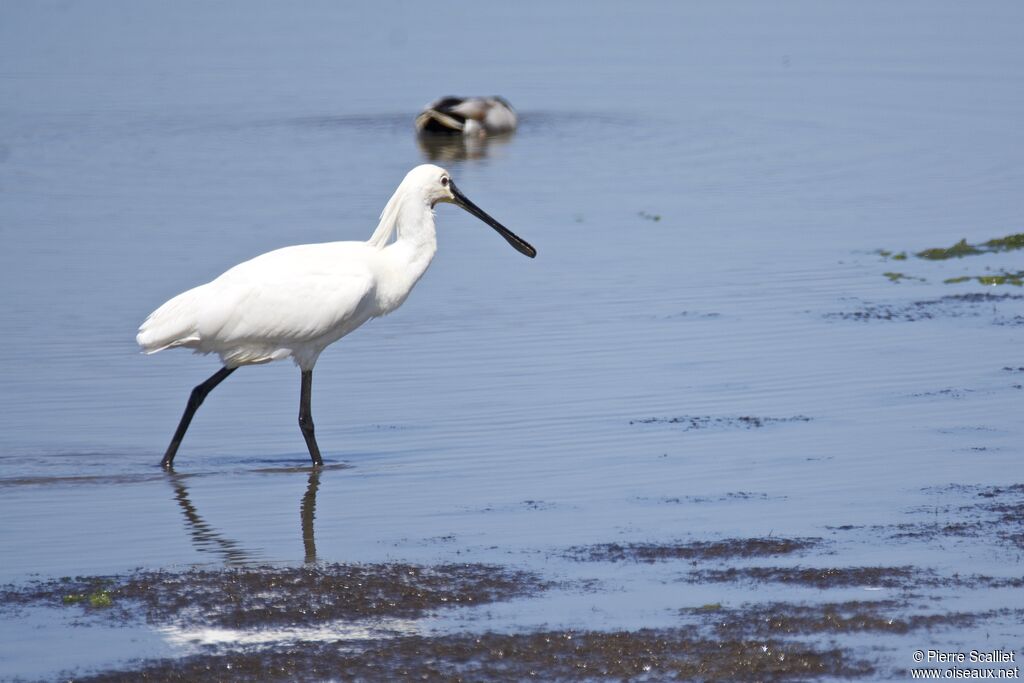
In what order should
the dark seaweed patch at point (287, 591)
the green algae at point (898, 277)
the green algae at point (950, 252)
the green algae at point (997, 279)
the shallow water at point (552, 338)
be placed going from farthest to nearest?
the green algae at point (950, 252)
the green algae at point (898, 277)
the green algae at point (997, 279)
the shallow water at point (552, 338)
the dark seaweed patch at point (287, 591)

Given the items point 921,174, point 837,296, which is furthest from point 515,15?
point 837,296

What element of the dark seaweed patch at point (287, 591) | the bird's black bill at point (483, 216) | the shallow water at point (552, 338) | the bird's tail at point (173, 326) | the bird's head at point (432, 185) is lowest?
the shallow water at point (552, 338)

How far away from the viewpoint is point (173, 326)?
9.64 meters

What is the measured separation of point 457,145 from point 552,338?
426 inches

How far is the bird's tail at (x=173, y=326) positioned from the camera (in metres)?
9.64

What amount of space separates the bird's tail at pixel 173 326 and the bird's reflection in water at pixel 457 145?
11724 millimetres

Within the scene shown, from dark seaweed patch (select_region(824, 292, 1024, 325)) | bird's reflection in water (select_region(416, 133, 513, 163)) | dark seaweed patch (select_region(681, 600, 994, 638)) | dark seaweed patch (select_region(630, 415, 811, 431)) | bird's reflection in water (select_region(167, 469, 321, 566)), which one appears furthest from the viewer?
bird's reflection in water (select_region(416, 133, 513, 163))

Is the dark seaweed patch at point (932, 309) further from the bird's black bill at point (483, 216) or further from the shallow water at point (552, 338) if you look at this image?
the bird's black bill at point (483, 216)

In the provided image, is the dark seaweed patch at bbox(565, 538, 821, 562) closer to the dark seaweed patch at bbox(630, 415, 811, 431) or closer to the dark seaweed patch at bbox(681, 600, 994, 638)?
the dark seaweed patch at bbox(681, 600, 994, 638)

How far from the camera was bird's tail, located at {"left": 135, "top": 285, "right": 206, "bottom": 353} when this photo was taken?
9.64 m

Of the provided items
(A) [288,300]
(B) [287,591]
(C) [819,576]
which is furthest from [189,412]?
(C) [819,576]

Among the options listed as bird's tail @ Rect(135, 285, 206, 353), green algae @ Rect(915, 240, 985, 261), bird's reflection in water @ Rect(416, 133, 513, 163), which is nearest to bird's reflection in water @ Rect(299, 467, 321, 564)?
bird's tail @ Rect(135, 285, 206, 353)

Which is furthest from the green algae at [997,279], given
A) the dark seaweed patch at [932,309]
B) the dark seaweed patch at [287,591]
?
the dark seaweed patch at [287,591]

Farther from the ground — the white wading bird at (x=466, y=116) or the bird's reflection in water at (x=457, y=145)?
the white wading bird at (x=466, y=116)
